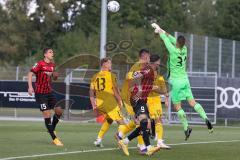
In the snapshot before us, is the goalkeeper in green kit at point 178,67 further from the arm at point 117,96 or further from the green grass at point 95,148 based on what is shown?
the arm at point 117,96

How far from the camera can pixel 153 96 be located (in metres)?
14.7

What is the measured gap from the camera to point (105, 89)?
45.9 ft

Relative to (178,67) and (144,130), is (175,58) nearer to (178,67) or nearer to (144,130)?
(178,67)

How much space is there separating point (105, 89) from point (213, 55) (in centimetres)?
1769

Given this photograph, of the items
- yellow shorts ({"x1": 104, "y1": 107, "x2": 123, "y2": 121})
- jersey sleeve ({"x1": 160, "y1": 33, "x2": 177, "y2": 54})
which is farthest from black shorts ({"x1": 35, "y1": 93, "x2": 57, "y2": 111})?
jersey sleeve ({"x1": 160, "y1": 33, "x2": 177, "y2": 54})

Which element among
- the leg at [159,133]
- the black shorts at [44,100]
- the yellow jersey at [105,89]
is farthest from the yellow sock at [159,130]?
the black shorts at [44,100]

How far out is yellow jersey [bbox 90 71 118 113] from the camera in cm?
1393

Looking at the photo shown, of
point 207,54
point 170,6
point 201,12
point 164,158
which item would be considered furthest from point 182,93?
point 201,12

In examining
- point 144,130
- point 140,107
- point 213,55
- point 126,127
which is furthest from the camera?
point 213,55

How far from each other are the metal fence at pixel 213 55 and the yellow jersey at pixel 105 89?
1558 cm

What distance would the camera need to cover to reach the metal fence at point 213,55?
29.8 metres

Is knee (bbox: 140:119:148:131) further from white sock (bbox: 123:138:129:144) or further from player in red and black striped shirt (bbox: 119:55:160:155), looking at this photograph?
white sock (bbox: 123:138:129:144)

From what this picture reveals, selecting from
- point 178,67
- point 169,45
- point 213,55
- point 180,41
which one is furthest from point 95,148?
point 213,55

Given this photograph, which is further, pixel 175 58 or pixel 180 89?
pixel 180 89
